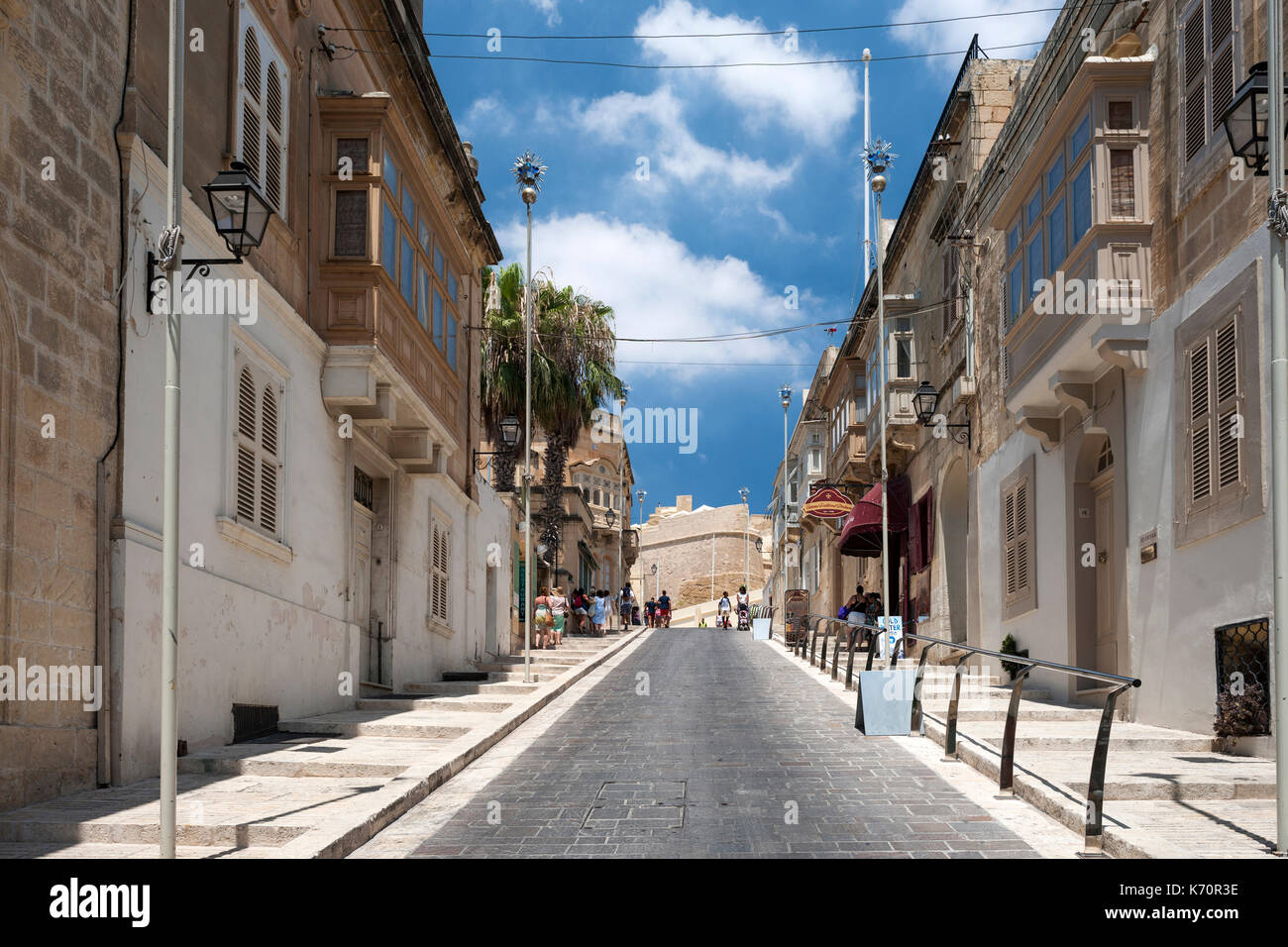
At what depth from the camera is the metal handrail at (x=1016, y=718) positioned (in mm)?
8633

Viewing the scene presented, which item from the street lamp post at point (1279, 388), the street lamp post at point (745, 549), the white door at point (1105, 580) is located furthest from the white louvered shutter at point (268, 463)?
the street lamp post at point (745, 549)

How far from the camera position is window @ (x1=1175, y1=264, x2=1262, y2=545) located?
41.3 ft

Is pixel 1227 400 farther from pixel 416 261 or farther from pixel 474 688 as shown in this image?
pixel 474 688

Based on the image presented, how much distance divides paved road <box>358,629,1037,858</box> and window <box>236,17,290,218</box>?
6908 millimetres

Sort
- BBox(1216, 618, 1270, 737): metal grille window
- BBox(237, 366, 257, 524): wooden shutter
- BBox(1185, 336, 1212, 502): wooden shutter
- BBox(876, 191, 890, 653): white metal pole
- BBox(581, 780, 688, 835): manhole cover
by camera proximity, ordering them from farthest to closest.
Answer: BBox(876, 191, 890, 653): white metal pole → BBox(237, 366, 257, 524): wooden shutter → BBox(1185, 336, 1212, 502): wooden shutter → BBox(1216, 618, 1270, 737): metal grille window → BBox(581, 780, 688, 835): manhole cover

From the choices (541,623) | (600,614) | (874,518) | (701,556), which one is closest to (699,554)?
(701,556)

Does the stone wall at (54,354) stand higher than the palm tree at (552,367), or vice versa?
the palm tree at (552,367)

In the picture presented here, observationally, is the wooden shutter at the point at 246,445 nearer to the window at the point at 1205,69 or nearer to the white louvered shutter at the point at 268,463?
the white louvered shutter at the point at 268,463

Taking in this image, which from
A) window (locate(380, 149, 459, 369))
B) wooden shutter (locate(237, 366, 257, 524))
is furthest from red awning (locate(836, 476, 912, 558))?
wooden shutter (locate(237, 366, 257, 524))

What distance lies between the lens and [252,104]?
14547mm

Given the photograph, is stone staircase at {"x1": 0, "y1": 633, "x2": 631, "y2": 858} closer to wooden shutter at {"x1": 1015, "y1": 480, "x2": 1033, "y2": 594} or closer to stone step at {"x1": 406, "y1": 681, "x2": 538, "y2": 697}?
stone step at {"x1": 406, "y1": 681, "x2": 538, "y2": 697}

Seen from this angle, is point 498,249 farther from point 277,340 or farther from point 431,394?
point 277,340

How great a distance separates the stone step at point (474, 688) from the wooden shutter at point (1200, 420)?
10.3 meters

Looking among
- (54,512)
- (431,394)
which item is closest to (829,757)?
(54,512)
